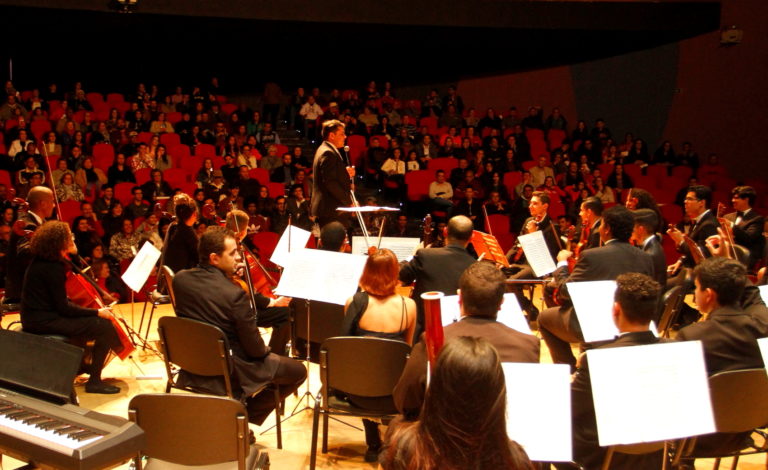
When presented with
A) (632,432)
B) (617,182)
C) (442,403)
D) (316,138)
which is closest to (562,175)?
(617,182)

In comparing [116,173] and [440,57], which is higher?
[440,57]

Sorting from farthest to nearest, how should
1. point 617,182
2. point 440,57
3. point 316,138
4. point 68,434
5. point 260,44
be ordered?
1. point 440,57
2. point 260,44
3. point 316,138
4. point 617,182
5. point 68,434

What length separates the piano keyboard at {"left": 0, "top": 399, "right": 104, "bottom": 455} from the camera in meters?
2.18

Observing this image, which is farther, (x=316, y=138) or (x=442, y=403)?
(x=316, y=138)

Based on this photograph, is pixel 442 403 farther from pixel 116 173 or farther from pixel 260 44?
pixel 260 44

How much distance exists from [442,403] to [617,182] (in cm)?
992

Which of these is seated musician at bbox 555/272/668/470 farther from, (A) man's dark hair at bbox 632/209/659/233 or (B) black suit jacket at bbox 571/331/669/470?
(A) man's dark hair at bbox 632/209/659/233

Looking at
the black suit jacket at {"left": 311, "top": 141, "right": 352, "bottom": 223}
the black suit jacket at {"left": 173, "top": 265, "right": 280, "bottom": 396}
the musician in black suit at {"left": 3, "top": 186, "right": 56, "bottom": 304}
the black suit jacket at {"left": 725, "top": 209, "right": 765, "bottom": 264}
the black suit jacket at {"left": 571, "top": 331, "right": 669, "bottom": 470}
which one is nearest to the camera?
the black suit jacket at {"left": 571, "top": 331, "right": 669, "bottom": 470}

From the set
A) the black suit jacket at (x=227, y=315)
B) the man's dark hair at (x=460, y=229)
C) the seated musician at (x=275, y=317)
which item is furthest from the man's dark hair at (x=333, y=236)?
the black suit jacket at (x=227, y=315)

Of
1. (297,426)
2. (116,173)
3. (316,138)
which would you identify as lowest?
(297,426)

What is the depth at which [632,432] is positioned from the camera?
7.34ft

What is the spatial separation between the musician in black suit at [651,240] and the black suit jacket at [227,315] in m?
2.57

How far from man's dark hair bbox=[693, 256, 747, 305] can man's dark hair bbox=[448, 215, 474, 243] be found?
1337 mm

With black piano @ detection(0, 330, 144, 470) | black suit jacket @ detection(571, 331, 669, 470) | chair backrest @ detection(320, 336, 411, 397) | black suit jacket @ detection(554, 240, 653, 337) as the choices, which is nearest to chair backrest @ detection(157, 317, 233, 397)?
chair backrest @ detection(320, 336, 411, 397)
